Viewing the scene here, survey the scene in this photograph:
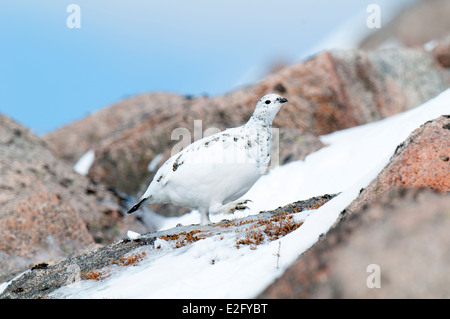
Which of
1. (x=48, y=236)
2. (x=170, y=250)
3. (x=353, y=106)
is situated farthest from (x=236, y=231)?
(x=353, y=106)

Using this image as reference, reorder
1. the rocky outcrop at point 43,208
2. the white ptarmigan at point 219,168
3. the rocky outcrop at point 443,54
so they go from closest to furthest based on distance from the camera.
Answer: the white ptarmigan at point 219,168 → the rocky outcrop at point 43,208 → the rocky outcrop at point 443,54

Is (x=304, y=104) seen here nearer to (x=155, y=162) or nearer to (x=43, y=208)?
(x=155, y=162)

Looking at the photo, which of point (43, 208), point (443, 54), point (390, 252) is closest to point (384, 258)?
point (390, 252)

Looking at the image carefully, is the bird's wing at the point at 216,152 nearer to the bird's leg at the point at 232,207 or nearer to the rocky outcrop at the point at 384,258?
the bird's leg at the point at 232,207

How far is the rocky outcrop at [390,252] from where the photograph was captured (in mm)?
3574

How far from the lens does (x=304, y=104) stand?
1777 centimetres

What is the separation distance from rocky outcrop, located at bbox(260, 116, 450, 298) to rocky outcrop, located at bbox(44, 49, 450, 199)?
10.9 meters

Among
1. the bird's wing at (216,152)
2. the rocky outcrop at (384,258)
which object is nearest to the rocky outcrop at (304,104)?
the bird's wing at (216,152)

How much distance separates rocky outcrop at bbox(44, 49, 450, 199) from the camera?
17.7 metres

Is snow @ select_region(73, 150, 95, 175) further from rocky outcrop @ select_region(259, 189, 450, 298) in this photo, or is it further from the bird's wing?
rocky outcrop @ select_region(259, 189, 450, 298)

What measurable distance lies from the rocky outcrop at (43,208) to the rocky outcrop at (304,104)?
335cm

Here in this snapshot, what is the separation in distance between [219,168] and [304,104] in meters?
11.4

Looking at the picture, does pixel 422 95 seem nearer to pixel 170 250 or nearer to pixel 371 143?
pixel 371 143

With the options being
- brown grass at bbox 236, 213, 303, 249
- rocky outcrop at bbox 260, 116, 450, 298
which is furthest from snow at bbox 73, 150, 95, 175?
rocky outcrop at bbox 260, 116, 450, 298
